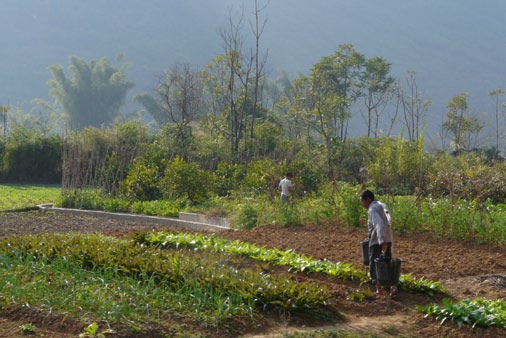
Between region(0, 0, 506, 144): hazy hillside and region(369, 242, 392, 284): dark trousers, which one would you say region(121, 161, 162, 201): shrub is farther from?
region(0, 0, 506, 144): hazy hillside

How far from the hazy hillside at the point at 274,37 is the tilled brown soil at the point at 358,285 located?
127745 mm

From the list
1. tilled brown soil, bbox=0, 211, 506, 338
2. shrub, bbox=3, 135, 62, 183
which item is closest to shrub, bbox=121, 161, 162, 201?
tilled brown soil, bbox=0, 211, 506, 338

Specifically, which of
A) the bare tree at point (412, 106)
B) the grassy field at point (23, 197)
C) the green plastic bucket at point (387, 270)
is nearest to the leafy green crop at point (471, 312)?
the green plastic bucket at point (387, 270)

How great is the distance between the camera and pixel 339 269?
355 inches

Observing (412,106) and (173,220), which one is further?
(412,106)

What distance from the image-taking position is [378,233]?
803 cm

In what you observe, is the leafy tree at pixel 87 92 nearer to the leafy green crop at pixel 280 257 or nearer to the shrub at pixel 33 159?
the shrub at pixel 33 159

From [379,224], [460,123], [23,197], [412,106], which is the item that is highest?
[412,106]

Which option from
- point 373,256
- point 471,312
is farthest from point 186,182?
point 471,312

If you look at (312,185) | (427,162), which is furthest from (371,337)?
(427,162)

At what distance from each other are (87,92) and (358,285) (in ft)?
331

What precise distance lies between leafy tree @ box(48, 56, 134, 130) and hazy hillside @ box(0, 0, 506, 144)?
38252 millimetres

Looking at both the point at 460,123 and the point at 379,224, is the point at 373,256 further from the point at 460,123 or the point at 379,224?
the point at 460,123

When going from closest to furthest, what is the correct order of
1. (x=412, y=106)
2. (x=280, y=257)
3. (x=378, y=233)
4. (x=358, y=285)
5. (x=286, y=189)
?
(x=378, y=233), (x=358, y=285), (x=280, y=257), (x=286, y=189), (x=412, y=106)
